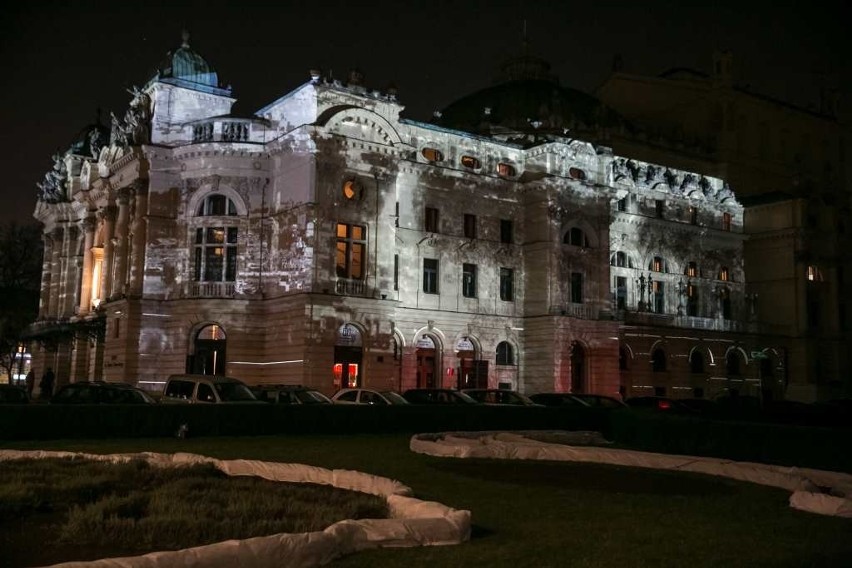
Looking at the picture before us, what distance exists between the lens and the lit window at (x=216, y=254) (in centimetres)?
4688

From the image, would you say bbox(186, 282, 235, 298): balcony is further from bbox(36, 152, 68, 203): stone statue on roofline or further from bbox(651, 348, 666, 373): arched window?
bbox(651, 348, 666, 373): arched window

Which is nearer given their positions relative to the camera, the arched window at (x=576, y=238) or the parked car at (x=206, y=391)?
the parked car at (x=206, y=391)

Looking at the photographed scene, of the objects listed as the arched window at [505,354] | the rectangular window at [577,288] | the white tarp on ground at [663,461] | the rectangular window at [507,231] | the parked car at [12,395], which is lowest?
the white tarp on ground at [663,461]

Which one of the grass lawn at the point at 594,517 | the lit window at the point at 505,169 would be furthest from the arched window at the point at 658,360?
A: the grass lawn at the point at 594,517

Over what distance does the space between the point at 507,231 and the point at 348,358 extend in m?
14.9

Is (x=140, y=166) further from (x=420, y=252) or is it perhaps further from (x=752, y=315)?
(x=752, y=315)

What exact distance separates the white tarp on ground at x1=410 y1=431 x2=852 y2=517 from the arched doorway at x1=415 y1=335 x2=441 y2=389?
2341 cm

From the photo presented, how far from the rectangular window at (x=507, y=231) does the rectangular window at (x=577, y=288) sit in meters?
4.56

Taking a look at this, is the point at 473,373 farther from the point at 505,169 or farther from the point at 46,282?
the point at 46,282

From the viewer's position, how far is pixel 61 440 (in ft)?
81.0

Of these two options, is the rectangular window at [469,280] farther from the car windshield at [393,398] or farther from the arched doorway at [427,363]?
the car windshield at [393,398]

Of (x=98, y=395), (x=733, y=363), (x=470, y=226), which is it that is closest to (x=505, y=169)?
(x=470, y=226)

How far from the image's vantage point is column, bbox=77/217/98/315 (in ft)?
188

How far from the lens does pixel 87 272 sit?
57312mm
